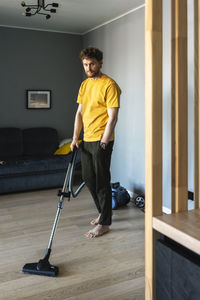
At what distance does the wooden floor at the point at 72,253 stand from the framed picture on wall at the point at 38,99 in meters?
1.99

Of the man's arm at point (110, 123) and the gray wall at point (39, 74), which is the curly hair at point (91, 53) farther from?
the gray wall at point (39, 74)

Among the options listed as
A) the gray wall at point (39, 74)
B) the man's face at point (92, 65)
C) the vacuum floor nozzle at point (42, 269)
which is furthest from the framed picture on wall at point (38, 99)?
the vacuum floor nozzle at point (42, 269)

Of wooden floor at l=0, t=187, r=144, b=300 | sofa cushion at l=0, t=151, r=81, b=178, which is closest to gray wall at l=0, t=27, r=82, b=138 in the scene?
sofa cushion at l=0, t=151, r=81, b=178

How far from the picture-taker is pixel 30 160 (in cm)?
452

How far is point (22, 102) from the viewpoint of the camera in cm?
525

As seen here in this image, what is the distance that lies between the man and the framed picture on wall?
253 centimetres

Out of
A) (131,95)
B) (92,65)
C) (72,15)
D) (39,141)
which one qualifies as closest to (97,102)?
(92,65)

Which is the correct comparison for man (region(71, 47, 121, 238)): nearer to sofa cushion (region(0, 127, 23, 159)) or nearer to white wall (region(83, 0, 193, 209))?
white wall (region(83, 0, 193, 209))

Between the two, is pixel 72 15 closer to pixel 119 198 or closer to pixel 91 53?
pixel 91 53

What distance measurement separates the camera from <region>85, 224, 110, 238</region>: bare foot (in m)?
2.88

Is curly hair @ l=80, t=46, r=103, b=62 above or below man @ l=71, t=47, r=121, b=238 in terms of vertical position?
above

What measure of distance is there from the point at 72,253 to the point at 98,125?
42.2 inches

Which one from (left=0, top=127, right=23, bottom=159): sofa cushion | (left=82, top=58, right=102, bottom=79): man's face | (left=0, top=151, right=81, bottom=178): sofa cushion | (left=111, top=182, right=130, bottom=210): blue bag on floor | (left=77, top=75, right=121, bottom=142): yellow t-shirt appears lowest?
(left=111, top=182, right=130, bottom=210): blue bag on floor

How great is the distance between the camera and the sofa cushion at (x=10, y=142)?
4.90m
